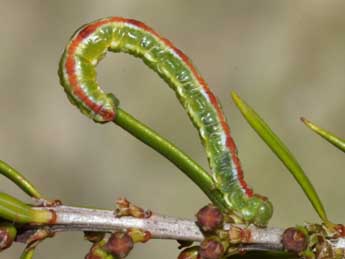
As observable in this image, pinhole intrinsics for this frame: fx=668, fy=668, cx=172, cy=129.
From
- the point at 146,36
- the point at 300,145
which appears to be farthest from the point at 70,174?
the point at 146,36

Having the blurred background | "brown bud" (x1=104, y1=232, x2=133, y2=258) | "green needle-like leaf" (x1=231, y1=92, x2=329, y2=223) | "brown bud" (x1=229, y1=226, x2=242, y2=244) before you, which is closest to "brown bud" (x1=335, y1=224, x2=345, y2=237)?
"green needle-like leaf" (x1=231, y1=92, x2=329, y2=223)

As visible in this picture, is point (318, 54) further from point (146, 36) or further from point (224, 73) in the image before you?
point (146, 36)

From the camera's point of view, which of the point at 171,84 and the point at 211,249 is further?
the point at 171,84

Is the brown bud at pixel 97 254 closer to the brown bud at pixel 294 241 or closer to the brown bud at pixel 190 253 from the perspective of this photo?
the brown bud at pixel 190 253

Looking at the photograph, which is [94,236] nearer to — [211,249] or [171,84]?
[211,249]

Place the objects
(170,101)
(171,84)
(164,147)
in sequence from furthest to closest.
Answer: (170,101) < (171,84) < (164,147)

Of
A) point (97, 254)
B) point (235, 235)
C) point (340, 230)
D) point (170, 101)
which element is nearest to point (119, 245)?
point (97, 254)
